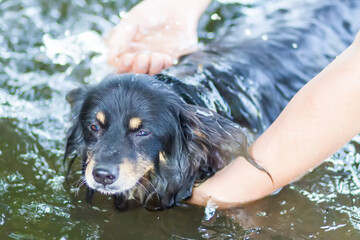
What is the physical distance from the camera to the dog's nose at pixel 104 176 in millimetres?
2523

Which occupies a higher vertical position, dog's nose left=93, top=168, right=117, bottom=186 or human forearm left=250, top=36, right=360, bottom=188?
human forearm left=250, top=36, right=360, bottom=188

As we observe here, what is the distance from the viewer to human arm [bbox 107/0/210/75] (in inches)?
146

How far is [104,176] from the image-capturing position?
254cm

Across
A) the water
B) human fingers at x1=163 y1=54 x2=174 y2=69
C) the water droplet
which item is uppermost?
human fingers at x1=163 y1=54 x2=174 y2=69

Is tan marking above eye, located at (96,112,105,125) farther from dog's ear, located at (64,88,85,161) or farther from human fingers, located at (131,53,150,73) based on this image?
human fingers, located at (131,53,150,73)

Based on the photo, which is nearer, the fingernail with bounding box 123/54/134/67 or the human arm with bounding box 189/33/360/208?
the human arm with bounding box 189/33/360/208

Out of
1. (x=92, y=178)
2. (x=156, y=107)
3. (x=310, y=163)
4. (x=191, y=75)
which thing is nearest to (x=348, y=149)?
(x=310, y=163)

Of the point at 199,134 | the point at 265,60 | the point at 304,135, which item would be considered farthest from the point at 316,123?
the point at 265,60

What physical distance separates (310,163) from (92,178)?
1.11 meters

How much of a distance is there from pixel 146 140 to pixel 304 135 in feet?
2.64

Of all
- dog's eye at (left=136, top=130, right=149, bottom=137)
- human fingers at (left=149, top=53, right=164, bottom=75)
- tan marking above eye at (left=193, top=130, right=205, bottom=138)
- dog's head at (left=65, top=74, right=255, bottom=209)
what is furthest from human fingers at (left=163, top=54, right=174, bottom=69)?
dog's eye at (left=136, top=130, right=149, bottom=137)

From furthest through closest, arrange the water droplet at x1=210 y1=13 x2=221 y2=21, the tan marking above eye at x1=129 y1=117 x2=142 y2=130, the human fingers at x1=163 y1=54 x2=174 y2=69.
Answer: the water droplet at x1=210 y1=13 x2=221 y2=21 < the human fingers at x1=163 y1=54 x2=174 y2=69 < the tan marking above eye at x1=129 y1=117 x2=142 y2=130

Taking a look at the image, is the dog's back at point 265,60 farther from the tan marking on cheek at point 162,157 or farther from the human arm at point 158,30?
the tan marking on cheek at point 162,157

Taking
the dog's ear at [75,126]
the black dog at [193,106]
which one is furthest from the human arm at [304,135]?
the dog's ear at [75,126]
